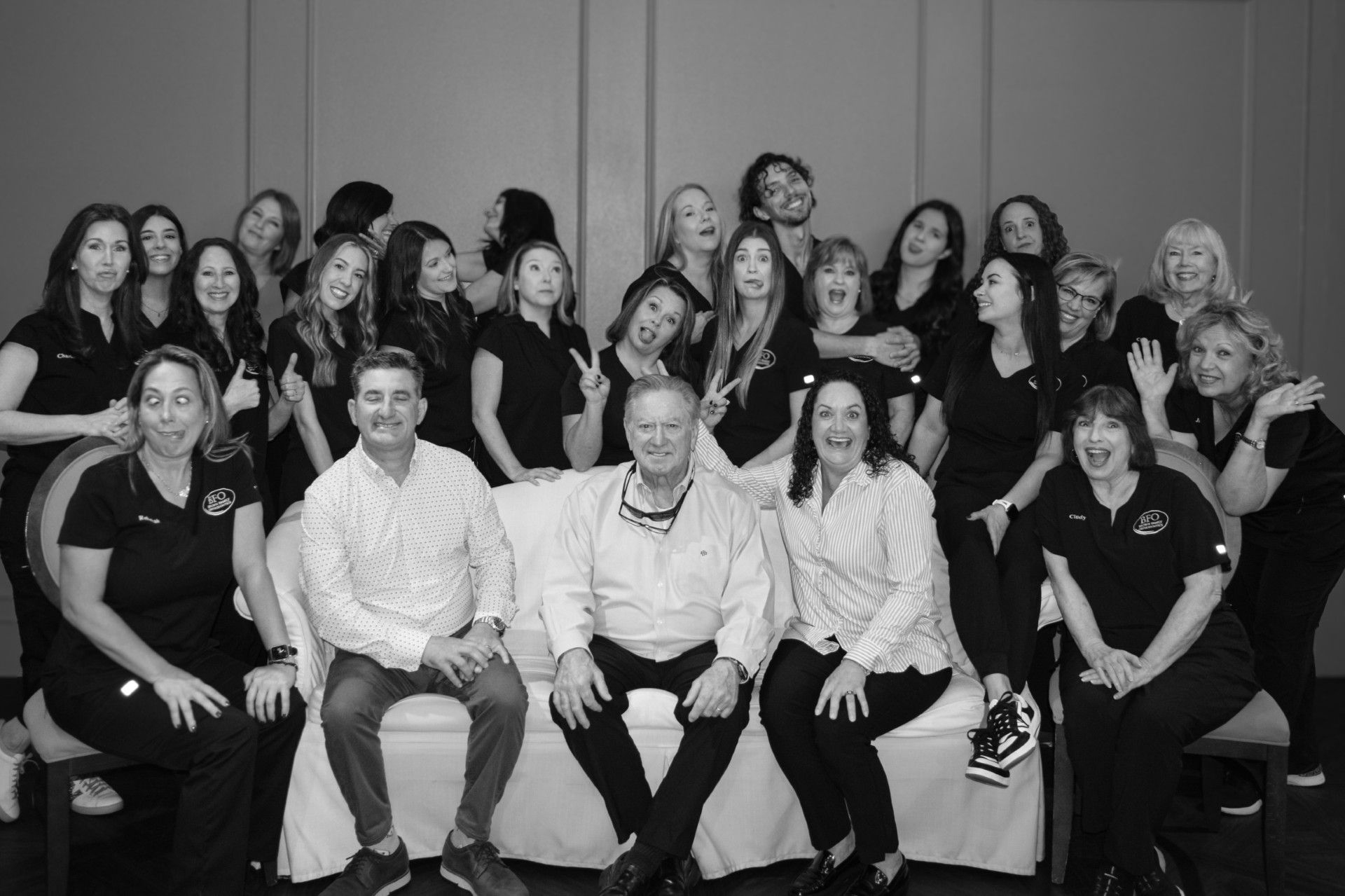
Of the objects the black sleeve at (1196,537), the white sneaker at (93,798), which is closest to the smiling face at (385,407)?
the white sneaker at (93,798)

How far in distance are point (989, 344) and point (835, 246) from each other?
724 millimetres

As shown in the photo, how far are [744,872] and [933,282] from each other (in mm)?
2633

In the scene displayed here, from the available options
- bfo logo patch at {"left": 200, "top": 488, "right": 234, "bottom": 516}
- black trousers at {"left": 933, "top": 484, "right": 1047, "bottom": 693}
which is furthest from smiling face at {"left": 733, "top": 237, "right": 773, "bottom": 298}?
bfo logo patch at {"left": 200, "top": 488, "right": 234, "bottom": 516}

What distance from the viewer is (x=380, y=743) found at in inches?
122

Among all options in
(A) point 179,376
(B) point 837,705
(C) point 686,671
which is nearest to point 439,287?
(A) point 179,376

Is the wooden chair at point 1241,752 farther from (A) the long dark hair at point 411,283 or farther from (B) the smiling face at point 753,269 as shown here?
(A) the long dark hair at point 411,283

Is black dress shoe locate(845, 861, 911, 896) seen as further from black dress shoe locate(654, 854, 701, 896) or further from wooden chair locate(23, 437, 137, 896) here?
wooden chair locate(23, 437, 137, 896)

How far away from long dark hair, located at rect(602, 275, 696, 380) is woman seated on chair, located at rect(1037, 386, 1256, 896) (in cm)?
130

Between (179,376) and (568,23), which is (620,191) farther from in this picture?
(179,376)

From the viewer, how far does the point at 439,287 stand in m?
4.14

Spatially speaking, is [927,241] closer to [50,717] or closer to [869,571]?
[869,571]

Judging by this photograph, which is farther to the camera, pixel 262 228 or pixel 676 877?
pixel 262 228

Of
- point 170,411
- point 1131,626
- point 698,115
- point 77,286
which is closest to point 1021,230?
point 698,115

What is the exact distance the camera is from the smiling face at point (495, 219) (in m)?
4.90
